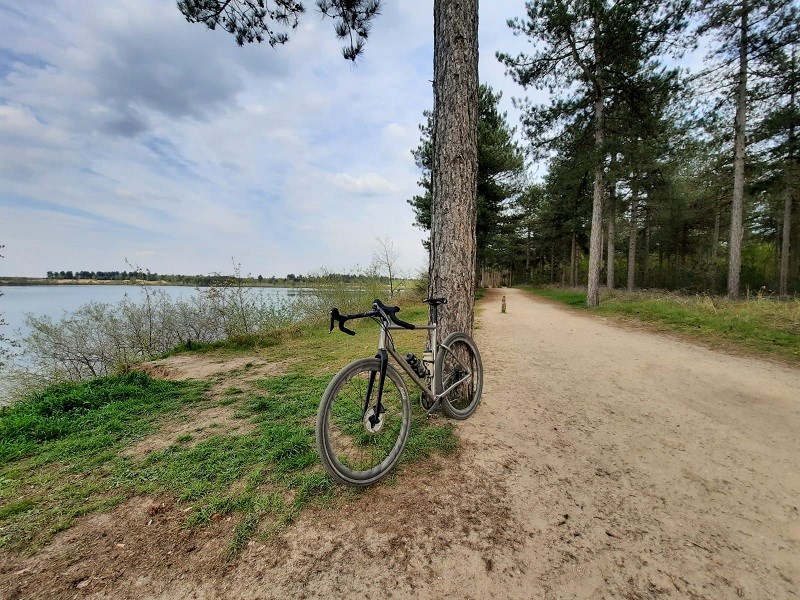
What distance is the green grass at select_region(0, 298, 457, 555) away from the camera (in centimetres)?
180

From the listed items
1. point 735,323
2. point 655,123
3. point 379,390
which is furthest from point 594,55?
point 379,390

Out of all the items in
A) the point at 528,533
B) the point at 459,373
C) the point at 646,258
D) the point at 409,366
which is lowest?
the point at 528,533

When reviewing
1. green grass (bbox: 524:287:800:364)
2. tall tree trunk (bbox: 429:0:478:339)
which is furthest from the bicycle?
green grass (bbox: 524:287:800:364)

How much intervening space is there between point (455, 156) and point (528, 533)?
3050mm

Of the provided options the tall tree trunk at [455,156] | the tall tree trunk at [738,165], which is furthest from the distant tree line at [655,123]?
the tall tree trunk at [455,156]

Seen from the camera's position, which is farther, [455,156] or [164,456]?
[455,156]

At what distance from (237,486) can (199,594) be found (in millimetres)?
694

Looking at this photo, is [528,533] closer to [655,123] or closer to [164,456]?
[164,456]

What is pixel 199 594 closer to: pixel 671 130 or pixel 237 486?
pixel 237 486

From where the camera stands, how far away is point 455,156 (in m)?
3.21

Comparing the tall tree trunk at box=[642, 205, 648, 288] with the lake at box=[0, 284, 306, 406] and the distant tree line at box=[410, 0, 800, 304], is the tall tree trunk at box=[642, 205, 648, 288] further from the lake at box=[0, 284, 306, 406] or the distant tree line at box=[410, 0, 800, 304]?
the lake at box=[0, 284, 306, 406]

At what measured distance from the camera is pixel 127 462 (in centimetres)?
231

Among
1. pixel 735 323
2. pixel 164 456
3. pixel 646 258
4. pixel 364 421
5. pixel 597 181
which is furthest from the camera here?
pixel 646 258

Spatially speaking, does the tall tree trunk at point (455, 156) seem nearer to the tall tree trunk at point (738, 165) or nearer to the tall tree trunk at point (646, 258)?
the tall tree trunk at point (738, 165)
